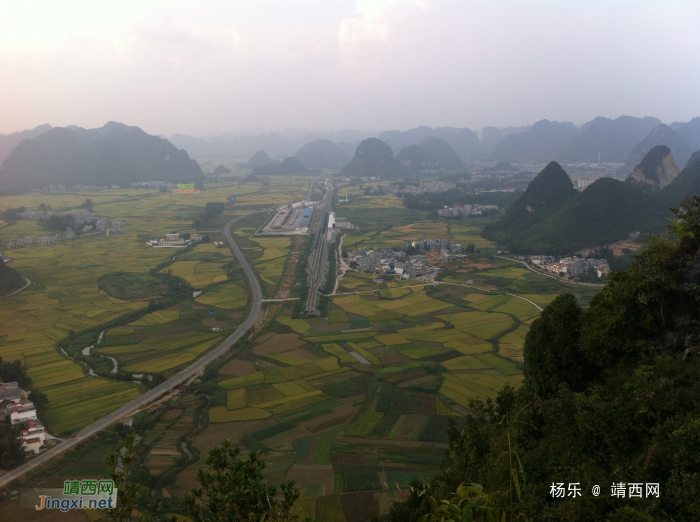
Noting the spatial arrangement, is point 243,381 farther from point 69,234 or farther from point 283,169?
point 283,169

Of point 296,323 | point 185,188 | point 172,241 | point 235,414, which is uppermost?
point 185,188

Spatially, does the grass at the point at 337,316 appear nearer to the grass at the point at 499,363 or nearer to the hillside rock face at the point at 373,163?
the grass at the point at 499,363

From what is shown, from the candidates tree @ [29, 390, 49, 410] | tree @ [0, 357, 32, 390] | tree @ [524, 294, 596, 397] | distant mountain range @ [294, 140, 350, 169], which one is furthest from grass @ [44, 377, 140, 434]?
distant mountain range @ [294, 140, 350, 169]

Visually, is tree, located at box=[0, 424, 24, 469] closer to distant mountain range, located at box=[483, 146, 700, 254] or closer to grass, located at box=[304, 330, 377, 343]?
grass, located at box=[304, 330, 377, 343]

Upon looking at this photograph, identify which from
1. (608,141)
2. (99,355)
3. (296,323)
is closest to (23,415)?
(99,355)

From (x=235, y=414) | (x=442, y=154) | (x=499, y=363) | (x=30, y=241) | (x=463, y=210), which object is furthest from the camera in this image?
(x=442, y=154)
